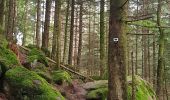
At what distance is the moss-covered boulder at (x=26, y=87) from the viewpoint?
10.0 meters

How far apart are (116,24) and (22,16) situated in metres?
28.6

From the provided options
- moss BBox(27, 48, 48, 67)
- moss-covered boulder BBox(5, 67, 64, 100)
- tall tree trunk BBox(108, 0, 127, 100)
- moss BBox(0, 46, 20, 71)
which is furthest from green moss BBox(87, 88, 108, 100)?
tall tree trunk BBox(108, 0, 127, 100)

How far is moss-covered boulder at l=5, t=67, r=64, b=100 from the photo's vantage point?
1005 centimetres

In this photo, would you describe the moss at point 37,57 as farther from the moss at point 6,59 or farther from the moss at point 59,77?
the moss at point 6,59

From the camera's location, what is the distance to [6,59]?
459 inches

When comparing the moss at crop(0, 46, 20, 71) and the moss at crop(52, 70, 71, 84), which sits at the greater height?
the moss at crop(0, 46, 20, 71)

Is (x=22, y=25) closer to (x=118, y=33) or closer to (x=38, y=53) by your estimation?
(x=38, y=53)

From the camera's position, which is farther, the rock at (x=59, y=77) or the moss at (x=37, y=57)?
the moss at (x=37, y=57)

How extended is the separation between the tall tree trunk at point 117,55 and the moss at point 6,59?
4.92 metres

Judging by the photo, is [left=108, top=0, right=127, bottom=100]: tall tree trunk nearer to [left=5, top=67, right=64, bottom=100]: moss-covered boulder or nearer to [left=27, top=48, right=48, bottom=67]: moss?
[left=5, top=67, right=64, bottom=100]: moss-covered boulder

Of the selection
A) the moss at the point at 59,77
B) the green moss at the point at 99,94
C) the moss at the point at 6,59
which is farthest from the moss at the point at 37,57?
the green moss at the point at 99,94

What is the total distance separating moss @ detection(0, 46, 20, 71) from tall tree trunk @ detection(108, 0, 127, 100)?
492 cm

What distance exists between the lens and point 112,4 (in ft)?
25.2

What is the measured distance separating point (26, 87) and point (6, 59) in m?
2.09
